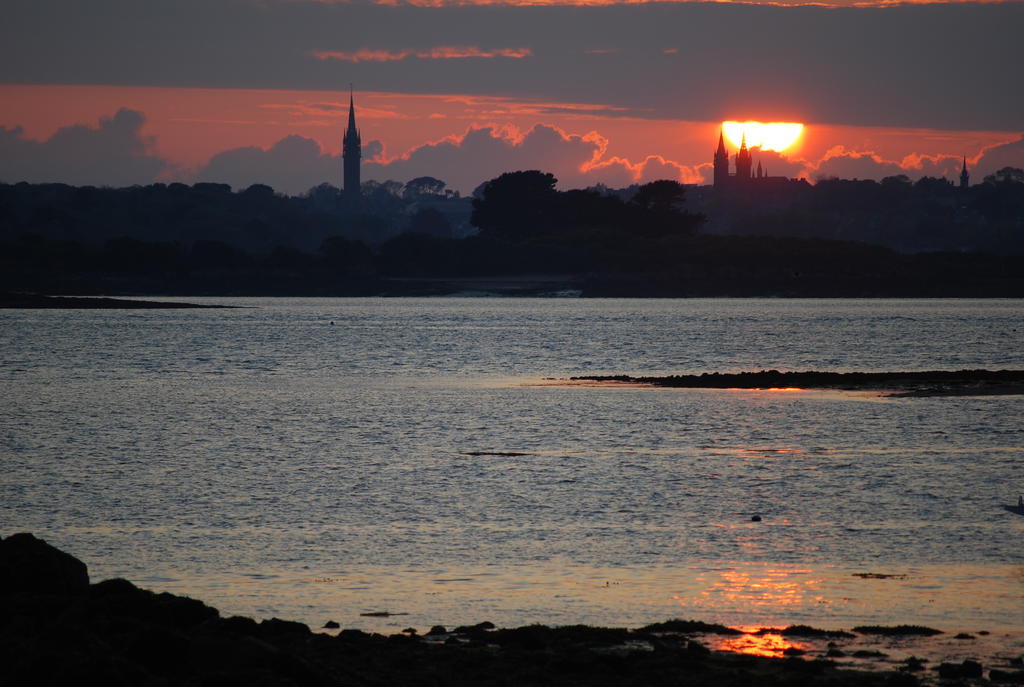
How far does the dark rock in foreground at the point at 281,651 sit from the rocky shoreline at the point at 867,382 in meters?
49.0

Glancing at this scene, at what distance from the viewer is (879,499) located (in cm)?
3152

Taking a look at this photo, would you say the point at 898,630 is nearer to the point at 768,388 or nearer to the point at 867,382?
the point at 768,388

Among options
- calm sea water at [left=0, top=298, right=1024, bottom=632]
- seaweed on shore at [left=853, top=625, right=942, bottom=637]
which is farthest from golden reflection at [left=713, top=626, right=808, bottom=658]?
seaweed on shore at [left=853, top=625, right=942, bottom=637]

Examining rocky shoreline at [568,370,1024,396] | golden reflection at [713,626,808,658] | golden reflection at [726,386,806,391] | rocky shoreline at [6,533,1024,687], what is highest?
rocky shoreline at [6,533,1024,687]

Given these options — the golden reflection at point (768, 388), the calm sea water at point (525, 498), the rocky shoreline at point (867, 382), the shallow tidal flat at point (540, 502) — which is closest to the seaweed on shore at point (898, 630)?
the shallow tidal flat at point (540, 502)

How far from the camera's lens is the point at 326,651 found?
17.0 m

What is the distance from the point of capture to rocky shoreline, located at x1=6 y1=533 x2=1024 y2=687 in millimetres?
13961

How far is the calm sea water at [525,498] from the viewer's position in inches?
851

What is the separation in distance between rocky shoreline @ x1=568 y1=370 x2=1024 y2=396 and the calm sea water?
11.2 ft

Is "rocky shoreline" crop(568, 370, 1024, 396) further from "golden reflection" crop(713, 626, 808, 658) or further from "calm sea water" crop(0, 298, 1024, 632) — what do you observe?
"golden reflection" crop(713, 626, 808, 658)

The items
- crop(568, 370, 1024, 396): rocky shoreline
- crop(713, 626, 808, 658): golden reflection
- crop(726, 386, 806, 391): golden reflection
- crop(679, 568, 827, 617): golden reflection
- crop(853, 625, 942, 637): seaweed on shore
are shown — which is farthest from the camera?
crop(726, 386, 806, 391): golden reflection

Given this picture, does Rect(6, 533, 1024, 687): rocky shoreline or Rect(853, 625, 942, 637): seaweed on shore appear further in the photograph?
Rect(853, 625, 942, 637): seaweed on shore

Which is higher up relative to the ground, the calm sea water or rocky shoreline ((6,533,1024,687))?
rocky shoreline ((6,533,1024,687))

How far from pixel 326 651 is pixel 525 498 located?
50.1 ft
